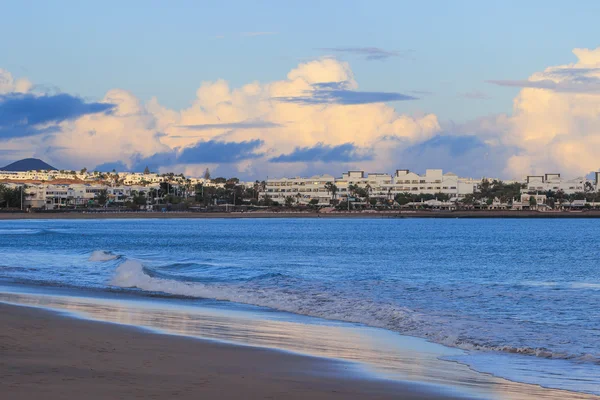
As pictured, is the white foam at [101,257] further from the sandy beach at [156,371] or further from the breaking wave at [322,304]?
the sandy beach at [156,371]

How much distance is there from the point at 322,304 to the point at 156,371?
34.4ft

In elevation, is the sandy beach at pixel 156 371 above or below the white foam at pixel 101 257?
above

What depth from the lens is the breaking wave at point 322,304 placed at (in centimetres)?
1360

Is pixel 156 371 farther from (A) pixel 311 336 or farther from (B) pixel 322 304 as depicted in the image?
(B) pixel 322 304

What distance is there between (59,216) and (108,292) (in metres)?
164

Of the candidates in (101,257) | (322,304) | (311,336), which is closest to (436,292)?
(322,304)

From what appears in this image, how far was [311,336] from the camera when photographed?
14172 mm

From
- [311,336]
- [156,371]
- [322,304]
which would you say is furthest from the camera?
[322,304]

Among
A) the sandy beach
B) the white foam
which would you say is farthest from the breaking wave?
the white foam

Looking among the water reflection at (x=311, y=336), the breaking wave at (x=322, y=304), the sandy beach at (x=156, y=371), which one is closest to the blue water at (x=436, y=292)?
the breaking wave at (x=322, y=304)

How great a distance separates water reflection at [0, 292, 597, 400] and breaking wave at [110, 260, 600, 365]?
0.68 metres

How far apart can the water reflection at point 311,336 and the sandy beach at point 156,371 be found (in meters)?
0.76

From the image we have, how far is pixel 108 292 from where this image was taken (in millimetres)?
22750

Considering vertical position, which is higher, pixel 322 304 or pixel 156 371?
pixel 156 371
